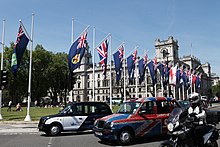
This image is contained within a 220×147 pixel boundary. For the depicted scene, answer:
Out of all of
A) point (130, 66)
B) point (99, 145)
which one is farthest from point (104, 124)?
point (130, 66)

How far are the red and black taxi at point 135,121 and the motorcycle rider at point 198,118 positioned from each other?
3.84m

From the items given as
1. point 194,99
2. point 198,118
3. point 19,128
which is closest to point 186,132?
point 198,118

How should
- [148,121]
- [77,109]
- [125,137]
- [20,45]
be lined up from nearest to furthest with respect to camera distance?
[125,137]
[148,121]
[77,109]
[20,45]

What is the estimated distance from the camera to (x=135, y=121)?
10.8 metres

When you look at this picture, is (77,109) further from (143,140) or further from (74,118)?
(143,140)

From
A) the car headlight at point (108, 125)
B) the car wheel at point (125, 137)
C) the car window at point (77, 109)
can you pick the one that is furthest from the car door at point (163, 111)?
the car window at point (77, 109)

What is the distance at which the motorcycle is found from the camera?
671cm

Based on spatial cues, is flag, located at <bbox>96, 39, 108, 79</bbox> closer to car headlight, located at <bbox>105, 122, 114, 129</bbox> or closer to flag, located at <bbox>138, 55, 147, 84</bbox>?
flag, located at <bbox>138, 55, 147, 84</bbox>

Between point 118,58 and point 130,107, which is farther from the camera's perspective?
point 118,58

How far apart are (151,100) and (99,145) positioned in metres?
3.05

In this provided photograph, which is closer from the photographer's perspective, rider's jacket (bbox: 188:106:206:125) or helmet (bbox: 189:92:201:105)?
rider's jacket (bbox: 188:106:206:125)

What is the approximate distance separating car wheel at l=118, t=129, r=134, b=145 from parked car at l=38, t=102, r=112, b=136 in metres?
4.37

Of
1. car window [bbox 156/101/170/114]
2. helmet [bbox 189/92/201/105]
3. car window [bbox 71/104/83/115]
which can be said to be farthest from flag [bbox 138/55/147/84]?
helmet [bbox 189/92/201/105]

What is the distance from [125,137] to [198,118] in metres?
4.19
